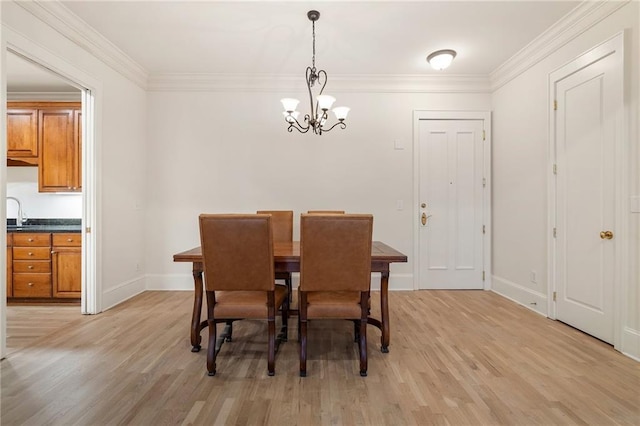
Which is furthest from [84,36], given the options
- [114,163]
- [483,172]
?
[483,172]

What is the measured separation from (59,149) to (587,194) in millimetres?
5533

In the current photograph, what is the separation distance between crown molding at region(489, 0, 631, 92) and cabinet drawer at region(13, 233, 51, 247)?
18.4 ft

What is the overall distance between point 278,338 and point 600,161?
9.71 feet

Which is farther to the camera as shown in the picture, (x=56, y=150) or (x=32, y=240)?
(x=56, y=150)

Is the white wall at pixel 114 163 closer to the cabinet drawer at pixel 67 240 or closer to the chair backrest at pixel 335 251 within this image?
the cabinet drawer at pixel 67 240

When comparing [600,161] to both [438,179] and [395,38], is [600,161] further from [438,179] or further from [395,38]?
[395,38]

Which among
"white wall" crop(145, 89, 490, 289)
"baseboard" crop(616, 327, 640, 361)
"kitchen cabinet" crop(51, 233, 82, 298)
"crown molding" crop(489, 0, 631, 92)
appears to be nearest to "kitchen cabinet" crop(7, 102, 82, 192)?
"kitchen cabinet" crop(51, 233, 82, 298)

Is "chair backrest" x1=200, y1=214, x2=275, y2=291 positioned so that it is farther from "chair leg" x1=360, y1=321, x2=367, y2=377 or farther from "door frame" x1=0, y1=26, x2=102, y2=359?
"door frame" x1=0, y1=26, x2=102, y2=359

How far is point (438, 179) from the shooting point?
3832mm

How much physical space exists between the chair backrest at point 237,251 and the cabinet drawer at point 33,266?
9.10ft

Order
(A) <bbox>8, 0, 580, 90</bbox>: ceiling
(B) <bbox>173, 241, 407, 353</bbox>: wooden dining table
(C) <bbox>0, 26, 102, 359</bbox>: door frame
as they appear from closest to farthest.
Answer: (B) <bbox>173, 241, 407, 353</bbox>: wooden dining table → (A) <bbox>8, 0, 580, 90</bbox>: ceiling → (C) <bbox>0, 26, 102, 359</bbox>: door frame

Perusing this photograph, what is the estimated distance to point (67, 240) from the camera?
3.32 m

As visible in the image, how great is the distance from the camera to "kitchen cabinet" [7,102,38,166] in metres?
3.50

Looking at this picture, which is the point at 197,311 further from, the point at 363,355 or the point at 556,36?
the point at 556,36
